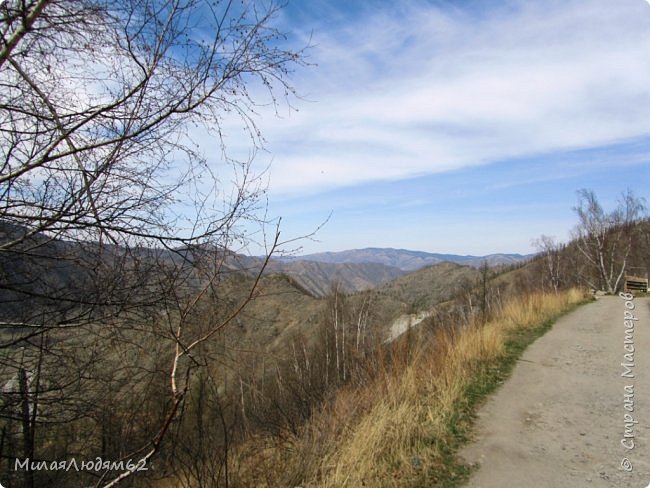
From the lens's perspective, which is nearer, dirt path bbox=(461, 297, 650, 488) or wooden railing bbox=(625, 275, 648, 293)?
dirt path bbox=(461, 297, 650, 488)

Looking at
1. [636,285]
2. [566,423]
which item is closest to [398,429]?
[566,423]

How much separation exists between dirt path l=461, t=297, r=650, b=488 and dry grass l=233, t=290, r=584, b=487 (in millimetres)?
270

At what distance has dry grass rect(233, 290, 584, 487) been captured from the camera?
3602 millimetres

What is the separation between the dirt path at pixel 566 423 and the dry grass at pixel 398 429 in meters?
0.27

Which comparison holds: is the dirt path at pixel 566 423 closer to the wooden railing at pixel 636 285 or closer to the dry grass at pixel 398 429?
the dry grass at pixel 398 429

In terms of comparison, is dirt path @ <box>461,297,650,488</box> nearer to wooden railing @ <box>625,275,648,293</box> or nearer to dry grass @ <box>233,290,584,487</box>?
dry grass @ <box>233,290,584,487</box>

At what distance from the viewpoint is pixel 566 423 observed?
435 centimetres

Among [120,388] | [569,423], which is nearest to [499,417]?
[569,423]

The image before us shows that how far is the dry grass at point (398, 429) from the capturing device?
3.60 metres

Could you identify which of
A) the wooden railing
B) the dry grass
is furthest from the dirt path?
the wooden railing

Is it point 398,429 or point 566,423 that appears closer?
point 398,429

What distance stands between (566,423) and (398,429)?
71.8 inches

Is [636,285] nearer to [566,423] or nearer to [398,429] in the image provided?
[566,423]

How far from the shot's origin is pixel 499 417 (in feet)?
15.0
